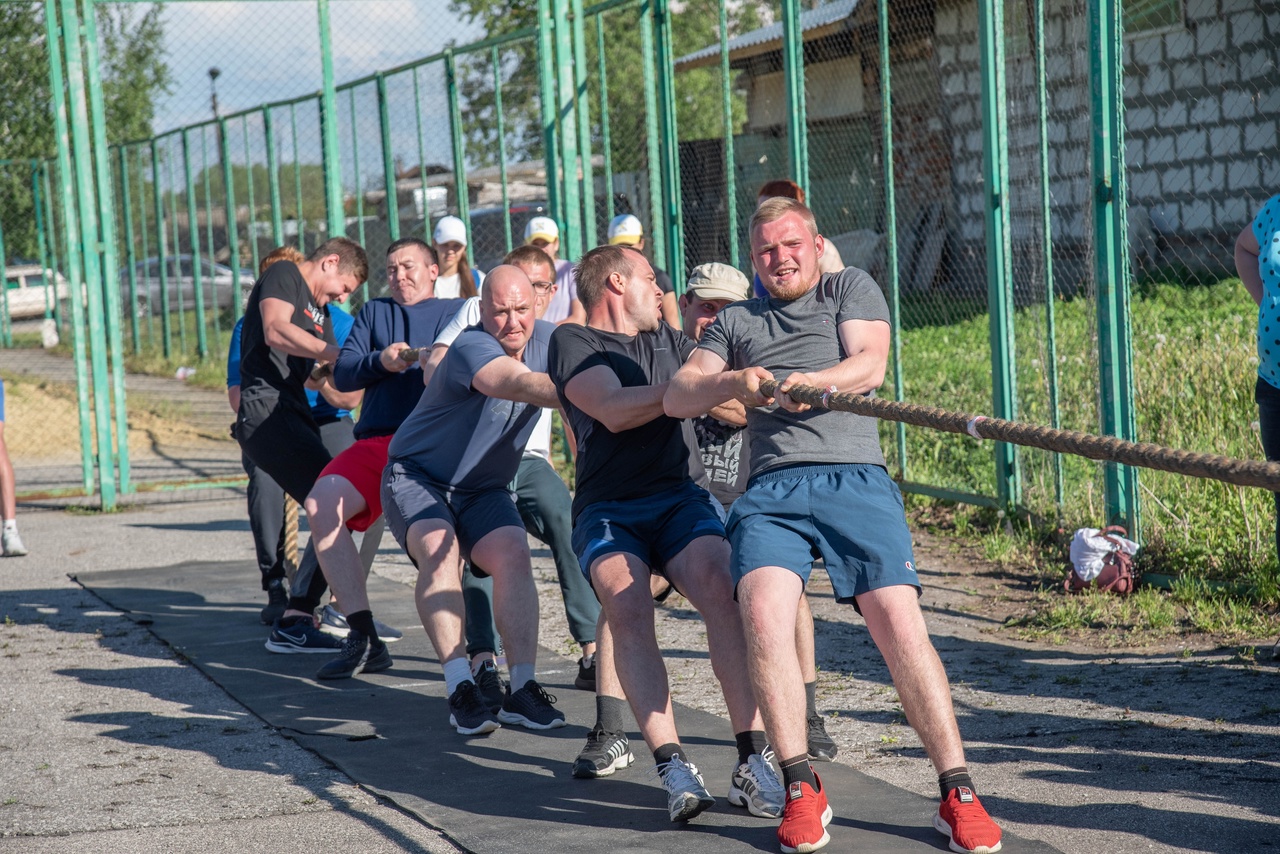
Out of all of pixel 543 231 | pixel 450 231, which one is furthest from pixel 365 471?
pixel 543 231

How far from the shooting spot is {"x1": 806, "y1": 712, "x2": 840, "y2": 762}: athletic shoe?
4.41 metres

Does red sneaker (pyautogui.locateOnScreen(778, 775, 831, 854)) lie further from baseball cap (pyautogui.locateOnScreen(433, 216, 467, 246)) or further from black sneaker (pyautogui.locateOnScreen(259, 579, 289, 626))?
baseball cap (pyautogui.locateOnScreen(433, 216, 467, 246))

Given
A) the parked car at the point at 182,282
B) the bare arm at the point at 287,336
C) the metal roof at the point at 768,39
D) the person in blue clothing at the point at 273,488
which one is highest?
the metal roof at the point at 768,39

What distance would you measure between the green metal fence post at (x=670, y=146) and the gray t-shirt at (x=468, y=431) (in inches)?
195

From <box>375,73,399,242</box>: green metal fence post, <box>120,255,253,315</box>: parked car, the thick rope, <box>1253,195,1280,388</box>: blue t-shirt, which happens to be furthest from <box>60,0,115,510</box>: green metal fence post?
<box>120,255,253,315</box>: parked car

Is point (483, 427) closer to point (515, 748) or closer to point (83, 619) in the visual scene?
point (515, 748)

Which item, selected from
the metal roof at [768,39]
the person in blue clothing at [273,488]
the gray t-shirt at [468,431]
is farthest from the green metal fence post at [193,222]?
the gray t-shirt at [468,431]

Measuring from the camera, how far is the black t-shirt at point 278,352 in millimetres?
6445

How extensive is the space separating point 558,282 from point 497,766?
388 centimetres

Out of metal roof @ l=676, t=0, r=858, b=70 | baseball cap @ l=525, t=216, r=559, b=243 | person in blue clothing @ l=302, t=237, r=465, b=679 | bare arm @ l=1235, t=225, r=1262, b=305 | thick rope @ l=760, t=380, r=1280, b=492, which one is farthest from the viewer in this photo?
metal roof @ l=676, t=0, r=858, b=70

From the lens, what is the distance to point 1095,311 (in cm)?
665

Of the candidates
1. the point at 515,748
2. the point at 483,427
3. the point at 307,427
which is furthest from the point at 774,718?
the point at 307,427

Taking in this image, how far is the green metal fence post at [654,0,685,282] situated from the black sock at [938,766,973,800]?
672 cm

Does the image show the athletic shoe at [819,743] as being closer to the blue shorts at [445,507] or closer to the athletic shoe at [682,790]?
the athletic shoe at [682,790]
